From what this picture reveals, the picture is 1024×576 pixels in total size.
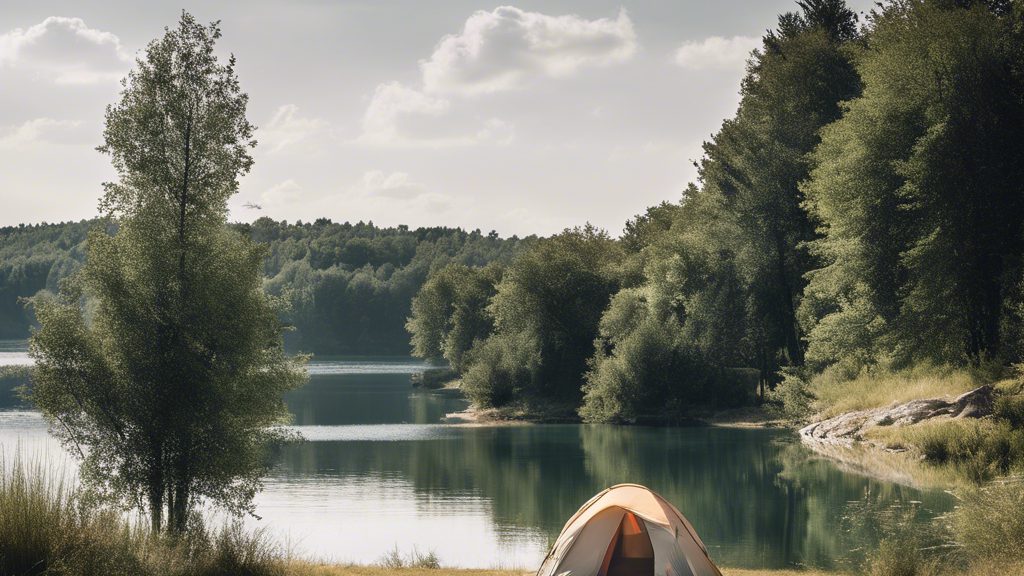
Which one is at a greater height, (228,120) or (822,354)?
(228,120)

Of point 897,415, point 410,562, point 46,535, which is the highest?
point 46,535

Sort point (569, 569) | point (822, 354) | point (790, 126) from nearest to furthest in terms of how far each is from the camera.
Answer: point (569, 569) → point (822, 354) → point (790, 126)

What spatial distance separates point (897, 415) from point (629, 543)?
20.1m

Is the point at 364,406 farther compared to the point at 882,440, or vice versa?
the point at 364,406

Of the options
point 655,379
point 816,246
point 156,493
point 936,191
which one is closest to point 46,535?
point 156,493

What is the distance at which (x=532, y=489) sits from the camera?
1123 inches

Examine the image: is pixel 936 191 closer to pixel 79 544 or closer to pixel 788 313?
pixel 788 313

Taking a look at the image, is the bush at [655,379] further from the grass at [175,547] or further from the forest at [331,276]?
the forest at [331,276]

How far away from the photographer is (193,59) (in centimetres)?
1805

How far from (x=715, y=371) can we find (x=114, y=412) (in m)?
37.8

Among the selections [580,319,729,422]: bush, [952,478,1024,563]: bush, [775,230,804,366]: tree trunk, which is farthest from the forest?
[952,478,1024,563]: bush

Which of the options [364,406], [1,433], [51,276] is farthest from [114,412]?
[51,276]

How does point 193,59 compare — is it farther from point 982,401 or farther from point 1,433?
point 1,433

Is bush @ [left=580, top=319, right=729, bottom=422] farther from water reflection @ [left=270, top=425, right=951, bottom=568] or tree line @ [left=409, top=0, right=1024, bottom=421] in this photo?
water reflection @ [left=270, top=425, right=951, bottom=568]
